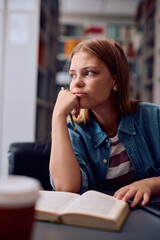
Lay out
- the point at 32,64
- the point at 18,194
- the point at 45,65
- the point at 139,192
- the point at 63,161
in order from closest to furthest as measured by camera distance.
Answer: the point at 18,194
the point at 139,192
the point at 63,161
the point at 32,64
the point at 45,65

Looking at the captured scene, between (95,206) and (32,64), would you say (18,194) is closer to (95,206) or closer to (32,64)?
(95,206)

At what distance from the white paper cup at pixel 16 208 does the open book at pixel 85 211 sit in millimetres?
219

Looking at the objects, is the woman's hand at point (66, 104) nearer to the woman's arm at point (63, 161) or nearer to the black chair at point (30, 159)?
the woman's arm at point (63, 161)

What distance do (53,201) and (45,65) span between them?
263cm

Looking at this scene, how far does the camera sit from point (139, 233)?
0.54 metres

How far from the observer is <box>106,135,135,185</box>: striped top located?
1.08 meters

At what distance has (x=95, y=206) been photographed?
0.63 m

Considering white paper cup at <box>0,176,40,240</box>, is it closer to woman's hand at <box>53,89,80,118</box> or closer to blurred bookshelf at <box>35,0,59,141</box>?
woman's hand at <box>53,89,80,118</box>

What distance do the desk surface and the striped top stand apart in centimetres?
47

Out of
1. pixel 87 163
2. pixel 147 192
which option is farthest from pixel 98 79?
pixel 147 192

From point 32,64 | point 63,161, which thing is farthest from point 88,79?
point 32,64

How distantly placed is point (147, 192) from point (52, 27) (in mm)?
3185

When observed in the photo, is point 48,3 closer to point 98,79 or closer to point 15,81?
point 15,81

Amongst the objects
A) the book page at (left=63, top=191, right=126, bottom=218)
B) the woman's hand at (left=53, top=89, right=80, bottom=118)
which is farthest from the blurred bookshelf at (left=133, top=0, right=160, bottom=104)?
the book page at (left=63, top=191, right=126, bottom=218)
